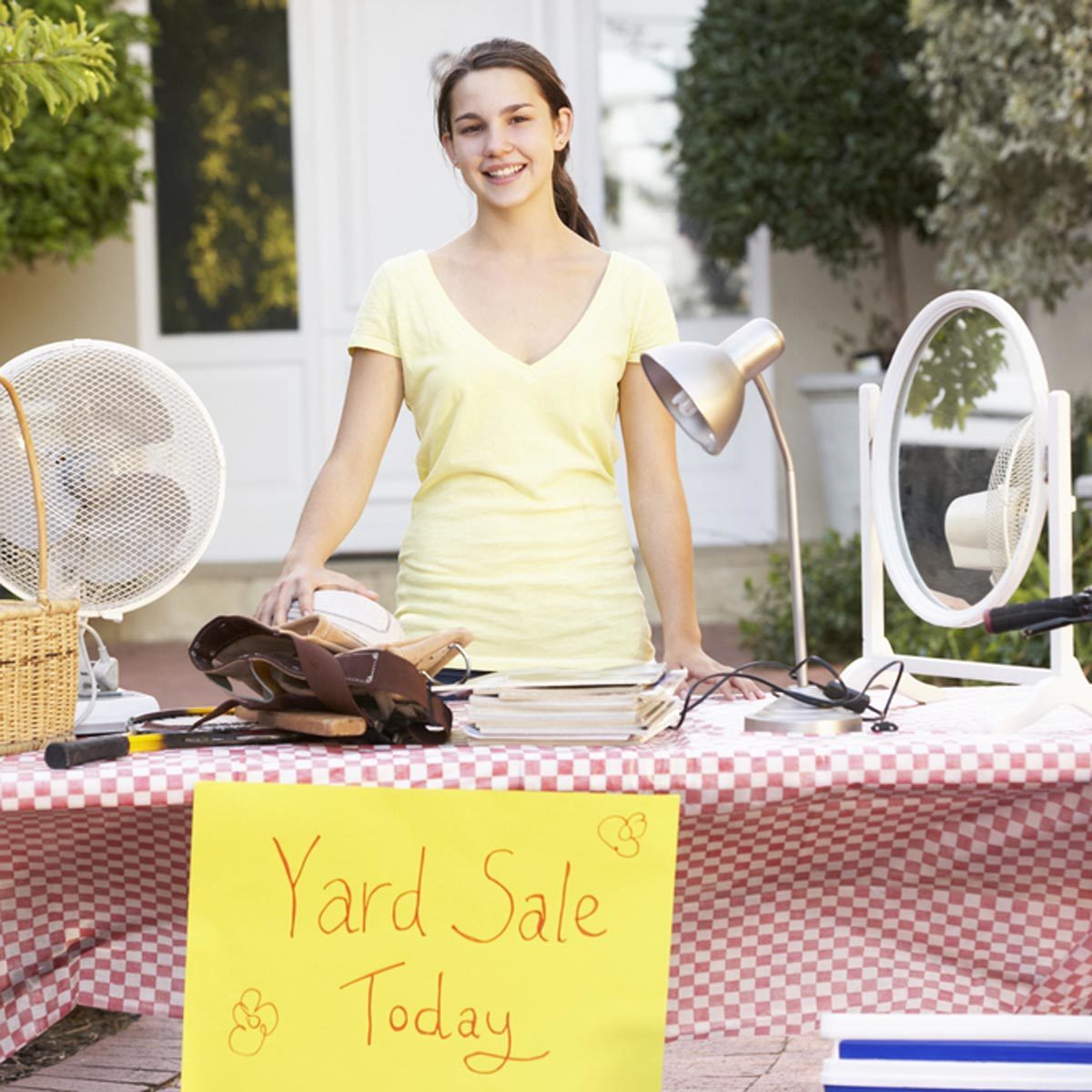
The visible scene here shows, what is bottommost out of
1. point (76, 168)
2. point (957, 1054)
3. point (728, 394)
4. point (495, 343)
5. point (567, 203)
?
point (957, 1054)

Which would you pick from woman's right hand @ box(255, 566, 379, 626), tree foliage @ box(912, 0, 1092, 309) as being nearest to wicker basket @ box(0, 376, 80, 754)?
woman's right hand @ box(255, 566, 379, 626)

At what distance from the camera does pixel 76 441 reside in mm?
2305

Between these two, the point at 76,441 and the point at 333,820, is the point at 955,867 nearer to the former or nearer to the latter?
the point at 333,820

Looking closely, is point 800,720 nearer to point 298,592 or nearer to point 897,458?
point 897,458

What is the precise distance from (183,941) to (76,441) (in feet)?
2.42

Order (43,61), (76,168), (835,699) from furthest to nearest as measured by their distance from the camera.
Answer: (76,168) < (43,61) < (835,699)

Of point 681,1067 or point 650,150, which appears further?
point 650,150

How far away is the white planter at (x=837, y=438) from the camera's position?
273 inches

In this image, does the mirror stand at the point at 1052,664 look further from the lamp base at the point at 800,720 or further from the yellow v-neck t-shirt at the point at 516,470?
the yellow v-neck t-shirt at the point at 516,470

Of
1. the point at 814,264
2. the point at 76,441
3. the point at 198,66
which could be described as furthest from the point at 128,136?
the point at 76,441

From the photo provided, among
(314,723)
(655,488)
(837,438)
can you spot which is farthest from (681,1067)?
(837,438)

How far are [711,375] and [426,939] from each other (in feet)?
2.24

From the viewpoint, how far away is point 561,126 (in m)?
2.46

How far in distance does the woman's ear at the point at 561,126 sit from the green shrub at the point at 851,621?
10.1 feet
